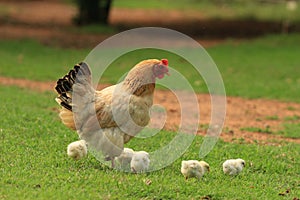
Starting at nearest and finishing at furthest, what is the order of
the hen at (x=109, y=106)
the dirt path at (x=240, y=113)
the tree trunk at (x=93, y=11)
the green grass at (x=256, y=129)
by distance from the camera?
the hen at (x=109, y=106) → the dirt path at (x=240, y=113) → the green grass at (x=256, y=129) → the tree trunk at (x=93, y=11)

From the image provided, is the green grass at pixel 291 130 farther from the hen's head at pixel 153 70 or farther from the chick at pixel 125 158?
the chick at pixel 125 158

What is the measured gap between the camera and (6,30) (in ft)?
78.5

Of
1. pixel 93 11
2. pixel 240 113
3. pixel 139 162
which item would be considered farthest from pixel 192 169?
pixel 93 11

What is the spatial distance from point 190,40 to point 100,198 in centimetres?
1719

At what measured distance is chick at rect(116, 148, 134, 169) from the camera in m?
7.54

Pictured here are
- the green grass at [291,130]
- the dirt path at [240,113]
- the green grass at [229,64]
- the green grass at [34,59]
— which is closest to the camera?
the dirt path at [240,113]

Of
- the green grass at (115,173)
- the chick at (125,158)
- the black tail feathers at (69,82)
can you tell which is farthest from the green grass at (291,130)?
the black tail feathers at (69,82)

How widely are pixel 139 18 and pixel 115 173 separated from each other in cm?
2280

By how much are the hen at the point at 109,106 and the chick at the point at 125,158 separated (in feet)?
0.28

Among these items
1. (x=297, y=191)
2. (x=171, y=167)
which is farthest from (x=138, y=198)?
(x=297, y=191)

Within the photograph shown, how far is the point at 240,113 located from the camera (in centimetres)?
1282

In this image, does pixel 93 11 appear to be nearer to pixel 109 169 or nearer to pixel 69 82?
pixel 69 82

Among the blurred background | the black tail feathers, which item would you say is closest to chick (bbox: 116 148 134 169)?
the black tail feathers

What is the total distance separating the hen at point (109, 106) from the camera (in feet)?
24.4
